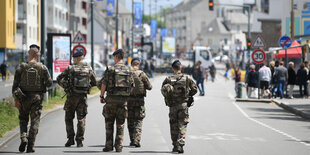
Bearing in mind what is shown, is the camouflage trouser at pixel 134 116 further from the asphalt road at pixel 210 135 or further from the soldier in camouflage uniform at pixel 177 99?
the soldier in camouflage uniform at pixel 177 99

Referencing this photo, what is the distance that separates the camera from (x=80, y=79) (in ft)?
42.3

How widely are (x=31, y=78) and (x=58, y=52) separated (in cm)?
1730

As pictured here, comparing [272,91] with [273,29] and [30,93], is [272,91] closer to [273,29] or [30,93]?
[30,93]

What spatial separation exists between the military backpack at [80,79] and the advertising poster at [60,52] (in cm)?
1646

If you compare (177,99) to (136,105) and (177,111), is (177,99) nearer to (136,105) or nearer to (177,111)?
(177,111)

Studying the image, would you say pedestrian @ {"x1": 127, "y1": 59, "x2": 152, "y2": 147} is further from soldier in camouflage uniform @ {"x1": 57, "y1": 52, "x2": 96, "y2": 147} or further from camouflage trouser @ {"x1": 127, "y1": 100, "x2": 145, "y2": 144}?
soldier in camouflage uniform @ {"x1": 57, "y1": 52, "x2": 96, "y2": 147}

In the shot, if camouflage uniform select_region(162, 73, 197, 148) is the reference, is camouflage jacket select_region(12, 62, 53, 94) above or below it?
above

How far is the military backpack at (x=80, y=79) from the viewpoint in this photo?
12867 millimetres

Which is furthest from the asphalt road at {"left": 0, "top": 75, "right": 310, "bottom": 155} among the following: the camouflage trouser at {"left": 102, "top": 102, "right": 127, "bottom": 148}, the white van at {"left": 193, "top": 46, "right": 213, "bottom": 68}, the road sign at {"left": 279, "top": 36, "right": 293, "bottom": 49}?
the white van at {"left": 193, "top": 46, "right": 213, "bottom": 68}

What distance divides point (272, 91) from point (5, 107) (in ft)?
58.3

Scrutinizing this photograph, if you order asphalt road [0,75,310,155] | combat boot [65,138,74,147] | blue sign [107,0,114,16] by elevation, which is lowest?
asphalt road [0,75,310,155]

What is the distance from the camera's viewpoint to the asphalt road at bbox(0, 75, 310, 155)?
1272cm

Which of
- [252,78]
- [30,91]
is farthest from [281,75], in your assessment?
[30,91]

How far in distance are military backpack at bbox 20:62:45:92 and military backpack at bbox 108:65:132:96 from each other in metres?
1.19
